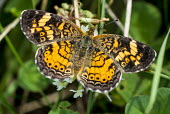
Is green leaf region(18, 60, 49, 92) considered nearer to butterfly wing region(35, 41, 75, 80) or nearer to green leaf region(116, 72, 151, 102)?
green leaf region(116, 72, 151, 102)

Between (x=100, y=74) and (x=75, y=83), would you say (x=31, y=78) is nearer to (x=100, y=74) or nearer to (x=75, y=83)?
(x=75, y=83)

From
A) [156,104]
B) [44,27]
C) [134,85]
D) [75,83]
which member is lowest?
[75,83]

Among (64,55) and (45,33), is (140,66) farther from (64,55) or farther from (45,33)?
(45,33)

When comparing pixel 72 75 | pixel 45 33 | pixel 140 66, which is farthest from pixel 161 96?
pixel 45 33

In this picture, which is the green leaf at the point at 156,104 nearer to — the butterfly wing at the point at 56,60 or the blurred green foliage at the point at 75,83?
the butterfly wing at the point at 56,60

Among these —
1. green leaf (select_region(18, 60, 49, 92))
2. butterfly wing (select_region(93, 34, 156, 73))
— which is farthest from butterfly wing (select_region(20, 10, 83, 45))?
green leaf (select_region(18, 60, 49, 92))

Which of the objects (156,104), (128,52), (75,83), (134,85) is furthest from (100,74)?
(75,83)
